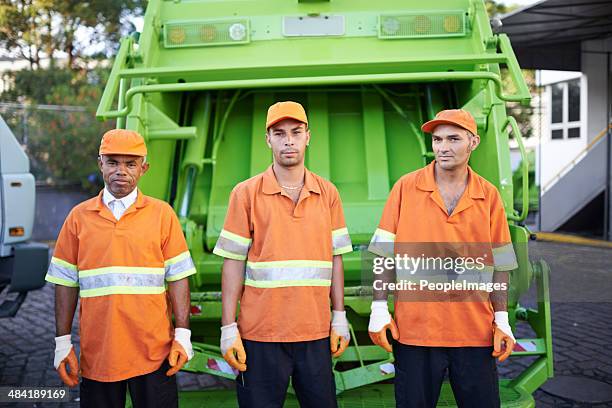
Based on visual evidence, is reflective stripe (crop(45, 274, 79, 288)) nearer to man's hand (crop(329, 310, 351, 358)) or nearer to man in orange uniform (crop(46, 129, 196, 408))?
man in orange uniform (crop(46, 129, 196, 408))

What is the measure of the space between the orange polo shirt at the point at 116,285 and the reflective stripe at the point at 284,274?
1.17 feet

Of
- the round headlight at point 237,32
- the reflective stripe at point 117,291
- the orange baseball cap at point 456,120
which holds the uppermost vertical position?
the round headlight at point 237,32

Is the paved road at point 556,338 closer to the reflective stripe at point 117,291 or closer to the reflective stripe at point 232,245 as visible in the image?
the reflective stripe at point 232,245

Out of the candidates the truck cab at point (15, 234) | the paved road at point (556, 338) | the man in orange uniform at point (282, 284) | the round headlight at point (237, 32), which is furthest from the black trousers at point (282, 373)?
the truck cab at point (15, 234)

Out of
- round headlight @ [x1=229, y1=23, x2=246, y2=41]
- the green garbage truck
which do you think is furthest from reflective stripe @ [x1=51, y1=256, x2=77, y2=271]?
round headlight @ [x1=229, y1=23, x2=246, y2=41]

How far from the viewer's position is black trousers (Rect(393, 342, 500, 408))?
2164mm

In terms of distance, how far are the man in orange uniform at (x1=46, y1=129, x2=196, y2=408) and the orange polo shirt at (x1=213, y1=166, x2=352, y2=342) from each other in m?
0.24

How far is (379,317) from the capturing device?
219cm

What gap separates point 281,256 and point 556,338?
319cm

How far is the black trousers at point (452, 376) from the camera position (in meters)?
2.16

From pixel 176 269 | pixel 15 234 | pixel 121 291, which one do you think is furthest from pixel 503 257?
pixel 15 234

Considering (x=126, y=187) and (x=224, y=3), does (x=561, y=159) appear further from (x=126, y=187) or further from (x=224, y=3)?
(x=126, y=187)

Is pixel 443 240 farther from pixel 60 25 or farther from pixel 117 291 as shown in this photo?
pixel 60 25

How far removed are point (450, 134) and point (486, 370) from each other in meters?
0.87
